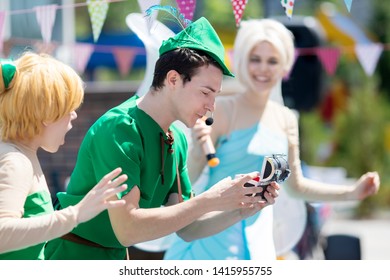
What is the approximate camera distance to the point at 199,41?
2543 millimetres

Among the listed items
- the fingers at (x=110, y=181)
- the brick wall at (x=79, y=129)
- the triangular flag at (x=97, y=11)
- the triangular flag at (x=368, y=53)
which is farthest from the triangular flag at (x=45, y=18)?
the brick wall at (x=79, y=129)

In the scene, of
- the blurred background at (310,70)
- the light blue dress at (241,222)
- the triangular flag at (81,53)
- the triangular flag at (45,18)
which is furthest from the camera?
the triangular flag at (81,53)

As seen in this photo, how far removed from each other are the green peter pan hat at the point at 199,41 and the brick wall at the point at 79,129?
4.43 meters

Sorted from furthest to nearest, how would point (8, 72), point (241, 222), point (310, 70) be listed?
point (310, 70) < point (241, 222) < point (8, 72)

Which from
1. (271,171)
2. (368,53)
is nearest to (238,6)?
(271,171)

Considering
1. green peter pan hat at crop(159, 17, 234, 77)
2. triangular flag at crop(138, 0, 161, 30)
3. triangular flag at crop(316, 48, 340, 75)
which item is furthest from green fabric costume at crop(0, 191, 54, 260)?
triangular flag at crop(316, 48, 340, 75)

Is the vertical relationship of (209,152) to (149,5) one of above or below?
below

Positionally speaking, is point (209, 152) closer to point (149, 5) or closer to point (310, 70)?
point (149, 5)

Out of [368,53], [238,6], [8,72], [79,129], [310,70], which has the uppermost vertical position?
[238,6]

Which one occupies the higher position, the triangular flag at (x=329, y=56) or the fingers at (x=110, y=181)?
the fingers at (x=110, y=181)

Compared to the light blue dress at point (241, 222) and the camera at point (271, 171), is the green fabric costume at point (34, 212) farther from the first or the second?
the light blue dress at point (241, 222)

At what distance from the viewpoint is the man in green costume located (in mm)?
2451

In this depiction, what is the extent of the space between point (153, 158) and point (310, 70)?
5.74m

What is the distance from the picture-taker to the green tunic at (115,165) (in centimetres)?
246
